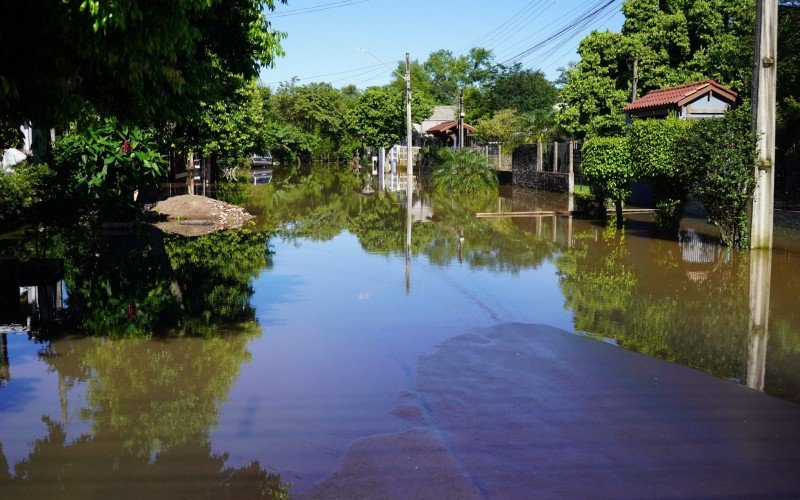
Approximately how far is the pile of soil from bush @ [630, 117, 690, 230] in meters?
11.5

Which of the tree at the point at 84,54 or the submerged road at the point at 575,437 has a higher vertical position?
the tree at the point at 84,54

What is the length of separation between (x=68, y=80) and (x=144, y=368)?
3121 mm

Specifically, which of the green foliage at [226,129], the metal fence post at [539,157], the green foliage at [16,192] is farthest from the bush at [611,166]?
the metal fence post at [539,157]

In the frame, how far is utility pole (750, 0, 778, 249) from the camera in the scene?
51.9 feet

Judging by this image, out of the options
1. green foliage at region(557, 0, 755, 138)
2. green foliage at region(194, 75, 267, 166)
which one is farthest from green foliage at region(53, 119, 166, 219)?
green foliage at region(557, 0, 755, 138)

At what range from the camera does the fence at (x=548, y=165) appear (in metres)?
32.9

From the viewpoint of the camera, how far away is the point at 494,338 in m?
9.83

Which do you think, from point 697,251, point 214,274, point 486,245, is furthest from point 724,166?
point 214,274

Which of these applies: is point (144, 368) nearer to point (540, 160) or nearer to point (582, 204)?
point (582, 204)

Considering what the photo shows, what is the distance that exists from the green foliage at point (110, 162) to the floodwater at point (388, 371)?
12.9ft

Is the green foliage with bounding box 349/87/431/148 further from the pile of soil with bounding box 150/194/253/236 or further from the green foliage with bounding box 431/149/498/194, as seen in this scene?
the pile of soil with bounding box 150/194/253/236

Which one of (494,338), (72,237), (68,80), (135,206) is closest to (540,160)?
(135,206)

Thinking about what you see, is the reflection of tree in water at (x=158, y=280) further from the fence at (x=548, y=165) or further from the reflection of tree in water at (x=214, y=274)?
the fence at (x=548, y=165)

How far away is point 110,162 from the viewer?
2095 cm
